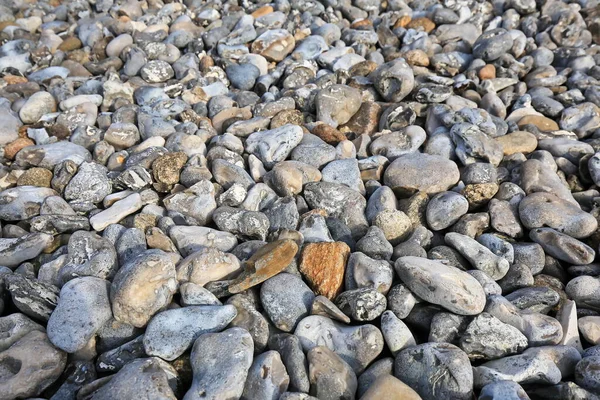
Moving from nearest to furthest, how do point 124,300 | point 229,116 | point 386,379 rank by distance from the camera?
point 386,379 → point 124,300 → point 229,116

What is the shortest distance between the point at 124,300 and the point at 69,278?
0.43 meters

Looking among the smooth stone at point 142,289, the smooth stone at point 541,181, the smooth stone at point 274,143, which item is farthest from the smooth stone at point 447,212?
the smooth stone at point 142,289

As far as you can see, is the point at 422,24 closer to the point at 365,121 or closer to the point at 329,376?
the point at 365,121

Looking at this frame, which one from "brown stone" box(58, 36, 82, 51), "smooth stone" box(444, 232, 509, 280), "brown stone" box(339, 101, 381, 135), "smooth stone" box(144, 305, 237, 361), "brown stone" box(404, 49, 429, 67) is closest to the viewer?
"smooth stone" box(144, 305, 237, 361)

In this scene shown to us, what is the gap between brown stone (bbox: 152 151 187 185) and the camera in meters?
2.88

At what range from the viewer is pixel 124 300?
2.03m

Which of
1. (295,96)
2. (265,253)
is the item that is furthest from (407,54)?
(265,253)

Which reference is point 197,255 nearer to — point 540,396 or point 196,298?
point 196,298

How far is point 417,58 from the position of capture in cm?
416

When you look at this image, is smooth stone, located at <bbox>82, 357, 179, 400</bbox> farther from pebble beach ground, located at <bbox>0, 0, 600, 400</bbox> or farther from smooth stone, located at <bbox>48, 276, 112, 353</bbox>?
smooth stone, located at <bbox>48, 276, 112, 353</bbox>

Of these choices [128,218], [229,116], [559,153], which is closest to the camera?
[128,218]

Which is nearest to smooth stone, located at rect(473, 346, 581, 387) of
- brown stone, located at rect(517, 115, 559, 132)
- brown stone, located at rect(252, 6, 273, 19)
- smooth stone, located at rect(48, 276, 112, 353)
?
smooth stone, located at rect(48, 276, 112, 353)

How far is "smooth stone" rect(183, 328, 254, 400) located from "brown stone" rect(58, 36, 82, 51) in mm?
3869

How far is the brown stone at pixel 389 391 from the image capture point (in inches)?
66.5
